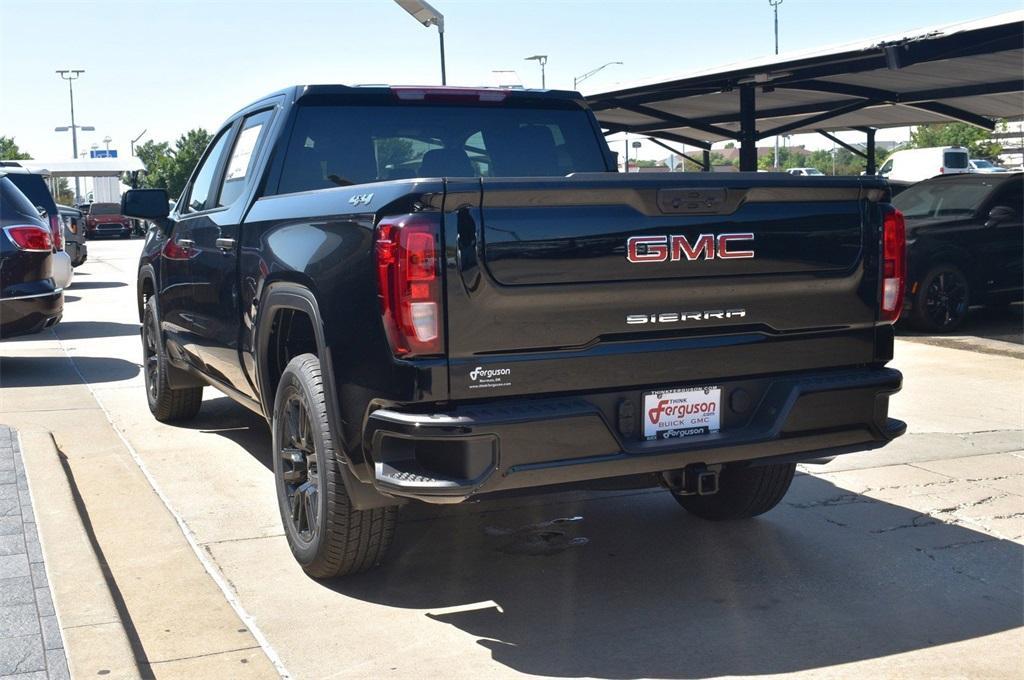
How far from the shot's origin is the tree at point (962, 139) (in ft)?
214

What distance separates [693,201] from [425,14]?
13047 mm

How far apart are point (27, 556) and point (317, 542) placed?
1.24m

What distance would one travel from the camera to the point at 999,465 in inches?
262

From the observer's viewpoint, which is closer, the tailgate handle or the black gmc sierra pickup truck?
the black gmc sierra pickup truck

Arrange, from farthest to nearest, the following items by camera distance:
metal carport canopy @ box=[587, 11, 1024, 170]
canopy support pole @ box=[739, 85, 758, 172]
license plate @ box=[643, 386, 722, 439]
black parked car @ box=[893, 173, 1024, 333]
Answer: canopy support pole @ box=[739, 85, 758, 172] → black parked car @ box=[893, 173, 1024, 333] → metal carport canopy @ box=[587, 11, 1024, 170] → license plate @ box=[643, 386, 722, 439]

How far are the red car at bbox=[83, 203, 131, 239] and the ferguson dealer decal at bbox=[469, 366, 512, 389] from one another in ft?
143

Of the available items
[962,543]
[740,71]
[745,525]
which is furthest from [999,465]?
[740,71]

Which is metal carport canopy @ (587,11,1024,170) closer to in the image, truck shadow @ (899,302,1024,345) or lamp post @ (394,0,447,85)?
lamp post @ (394,0,447,85)

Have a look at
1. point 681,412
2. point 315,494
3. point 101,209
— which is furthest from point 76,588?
point 101,209

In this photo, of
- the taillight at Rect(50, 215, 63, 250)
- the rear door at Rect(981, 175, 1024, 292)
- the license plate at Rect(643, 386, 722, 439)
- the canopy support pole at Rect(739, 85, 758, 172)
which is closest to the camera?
the license plate at Rect(643, 386, 722, 439)

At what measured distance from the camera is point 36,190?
16203 millimetres

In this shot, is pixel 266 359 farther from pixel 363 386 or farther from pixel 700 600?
pixel 700 600

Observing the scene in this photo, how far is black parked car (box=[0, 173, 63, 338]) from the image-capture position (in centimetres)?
965

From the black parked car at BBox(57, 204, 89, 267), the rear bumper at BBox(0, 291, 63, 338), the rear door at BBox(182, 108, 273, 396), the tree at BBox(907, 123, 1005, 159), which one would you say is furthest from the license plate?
the tree at BBox(907, 123, 1005, 159)
